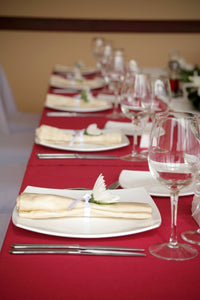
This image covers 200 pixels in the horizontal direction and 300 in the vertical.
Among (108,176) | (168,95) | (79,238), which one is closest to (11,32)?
(168,95)

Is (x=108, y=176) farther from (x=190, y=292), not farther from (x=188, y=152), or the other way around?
(x=190, y=292)

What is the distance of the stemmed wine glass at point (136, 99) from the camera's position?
194 centimetres

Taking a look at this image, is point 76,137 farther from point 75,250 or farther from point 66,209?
point 75,250

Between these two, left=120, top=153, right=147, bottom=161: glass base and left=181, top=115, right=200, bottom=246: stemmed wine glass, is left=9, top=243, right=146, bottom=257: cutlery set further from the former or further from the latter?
left=120, top=153, right=147, bottom=161: glass base

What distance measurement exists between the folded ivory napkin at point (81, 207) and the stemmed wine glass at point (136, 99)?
0.71 m

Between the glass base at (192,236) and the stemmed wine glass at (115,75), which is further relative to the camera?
the stemmed wine glass at (115,75)

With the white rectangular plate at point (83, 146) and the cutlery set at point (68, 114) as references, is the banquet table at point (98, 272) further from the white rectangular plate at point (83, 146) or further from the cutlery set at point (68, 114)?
the cutlery set at point (68, 114)

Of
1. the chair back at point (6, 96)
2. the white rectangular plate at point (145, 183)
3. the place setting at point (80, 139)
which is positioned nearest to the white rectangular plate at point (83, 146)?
the place setting at point (80, 139)

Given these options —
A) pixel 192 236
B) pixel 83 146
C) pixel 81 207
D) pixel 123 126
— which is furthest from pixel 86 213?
pixel 123 126

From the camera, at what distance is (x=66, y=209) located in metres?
1.20

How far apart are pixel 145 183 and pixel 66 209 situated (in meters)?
0.37

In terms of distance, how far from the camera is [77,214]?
3.94 ft

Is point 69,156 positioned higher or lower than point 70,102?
higher

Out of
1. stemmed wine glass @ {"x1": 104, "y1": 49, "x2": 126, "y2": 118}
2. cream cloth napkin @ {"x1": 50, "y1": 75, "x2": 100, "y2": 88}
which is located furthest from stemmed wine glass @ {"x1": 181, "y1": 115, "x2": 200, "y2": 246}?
cream cloth napkin @ {"x1": 50, "y1": 75, "x2": 100, "y2": 88}
